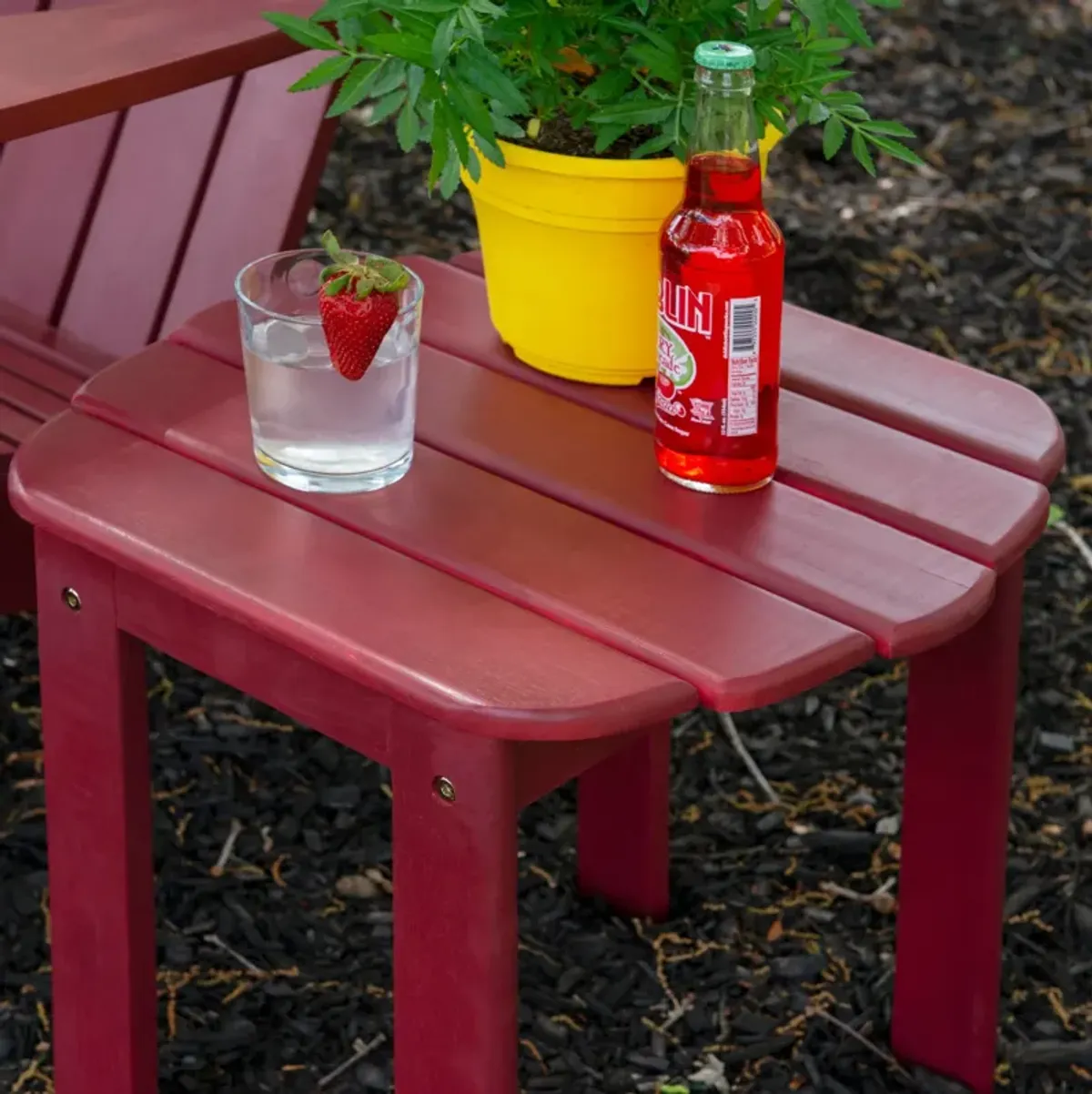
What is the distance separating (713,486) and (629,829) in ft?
2.21

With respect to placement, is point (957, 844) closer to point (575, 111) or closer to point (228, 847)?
point (575, 111)

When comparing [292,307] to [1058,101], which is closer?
[292,307]

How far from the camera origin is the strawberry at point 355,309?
1437 millimetres

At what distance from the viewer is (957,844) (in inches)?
70.4

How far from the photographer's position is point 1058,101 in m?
4.02

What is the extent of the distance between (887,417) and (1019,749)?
87 centimetres

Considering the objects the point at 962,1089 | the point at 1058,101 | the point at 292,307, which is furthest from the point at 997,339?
the point at 292,307

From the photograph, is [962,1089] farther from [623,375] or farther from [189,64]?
[189,64]

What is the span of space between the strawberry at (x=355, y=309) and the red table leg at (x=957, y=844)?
535 millimetres

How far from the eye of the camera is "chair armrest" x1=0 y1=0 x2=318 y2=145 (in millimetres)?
1783

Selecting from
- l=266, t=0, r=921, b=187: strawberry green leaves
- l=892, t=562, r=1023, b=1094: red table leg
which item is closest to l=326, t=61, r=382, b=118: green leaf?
l=266, t=0, r=921, b=187: strawberry green leaves

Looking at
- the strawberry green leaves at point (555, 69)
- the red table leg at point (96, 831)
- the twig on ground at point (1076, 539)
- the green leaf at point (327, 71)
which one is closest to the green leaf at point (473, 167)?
the strawberry green leaves at point (555, 69)

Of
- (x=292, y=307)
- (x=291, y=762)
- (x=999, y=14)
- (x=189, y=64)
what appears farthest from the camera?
(x=999, y=14)

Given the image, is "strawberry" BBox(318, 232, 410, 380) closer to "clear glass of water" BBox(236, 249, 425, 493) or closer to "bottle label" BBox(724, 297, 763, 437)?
"clear glass of water" BBox(236, 249, 425, 493)
